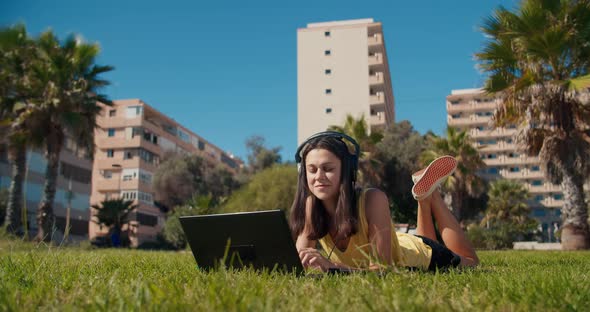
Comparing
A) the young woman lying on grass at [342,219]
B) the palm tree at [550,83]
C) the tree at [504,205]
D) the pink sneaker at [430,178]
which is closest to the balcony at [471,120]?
the tree at [504,205]

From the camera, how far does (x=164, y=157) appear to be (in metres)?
59.5

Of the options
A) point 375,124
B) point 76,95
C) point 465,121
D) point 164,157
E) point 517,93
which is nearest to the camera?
point 517,93

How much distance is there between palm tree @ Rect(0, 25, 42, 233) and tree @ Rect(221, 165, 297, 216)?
11524 millimetres

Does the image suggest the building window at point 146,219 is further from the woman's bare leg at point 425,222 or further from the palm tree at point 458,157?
the woman's bare leg at point 425,222

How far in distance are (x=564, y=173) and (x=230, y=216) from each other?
15485 mm

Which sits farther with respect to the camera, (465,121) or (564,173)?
(465,121)

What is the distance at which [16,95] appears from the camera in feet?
66.9

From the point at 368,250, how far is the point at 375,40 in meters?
55.6

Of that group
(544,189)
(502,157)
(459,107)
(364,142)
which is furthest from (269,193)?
(459,107)

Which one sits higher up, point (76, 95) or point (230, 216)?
point (76, 95)

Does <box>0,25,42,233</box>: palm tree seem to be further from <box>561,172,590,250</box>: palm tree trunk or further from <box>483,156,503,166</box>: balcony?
<box>483,156,503,166</box>: balcony

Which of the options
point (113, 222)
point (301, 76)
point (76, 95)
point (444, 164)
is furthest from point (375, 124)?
point (444, 164)

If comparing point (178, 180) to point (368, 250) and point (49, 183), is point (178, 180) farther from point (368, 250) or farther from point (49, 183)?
point (368, 250)

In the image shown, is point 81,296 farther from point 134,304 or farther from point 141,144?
point 141,144
